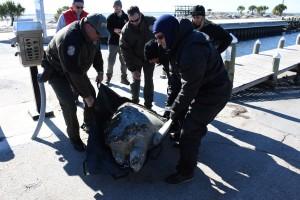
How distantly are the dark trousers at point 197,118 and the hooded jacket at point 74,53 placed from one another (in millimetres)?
1193

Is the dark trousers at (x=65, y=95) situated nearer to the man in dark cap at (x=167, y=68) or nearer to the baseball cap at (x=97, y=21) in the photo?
the baseball cap at (x=97, y=21)

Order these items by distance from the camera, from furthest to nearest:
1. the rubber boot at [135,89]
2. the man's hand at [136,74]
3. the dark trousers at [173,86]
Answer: the rubber boot at [135,89] < the man's hand at [136,74] < the dark trousers at [173,86]

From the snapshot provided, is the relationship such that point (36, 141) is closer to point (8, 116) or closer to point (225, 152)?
point (8, 116)

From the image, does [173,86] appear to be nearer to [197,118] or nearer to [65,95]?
[197,118]

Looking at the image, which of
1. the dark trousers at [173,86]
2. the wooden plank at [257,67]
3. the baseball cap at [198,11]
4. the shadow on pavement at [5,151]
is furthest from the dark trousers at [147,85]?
the wooden plank at [257,67]

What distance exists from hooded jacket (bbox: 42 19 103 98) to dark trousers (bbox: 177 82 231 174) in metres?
1.19

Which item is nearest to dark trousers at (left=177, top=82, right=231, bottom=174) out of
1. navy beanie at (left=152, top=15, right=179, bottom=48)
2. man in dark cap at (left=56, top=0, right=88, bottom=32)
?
navy beanie at (left=152, top=15, right=179, bottom=48)

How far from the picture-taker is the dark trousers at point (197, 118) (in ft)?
9.79

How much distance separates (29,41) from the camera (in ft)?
13.3

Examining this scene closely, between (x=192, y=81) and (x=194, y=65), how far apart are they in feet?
0.51

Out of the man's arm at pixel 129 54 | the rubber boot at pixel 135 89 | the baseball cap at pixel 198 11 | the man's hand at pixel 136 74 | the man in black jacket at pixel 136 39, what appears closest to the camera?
the baseball cap at pixel 198 11

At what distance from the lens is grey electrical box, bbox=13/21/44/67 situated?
4004 mm

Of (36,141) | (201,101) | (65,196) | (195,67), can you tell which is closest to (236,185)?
(201,101)

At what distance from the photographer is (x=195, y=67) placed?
2627 millimetres
